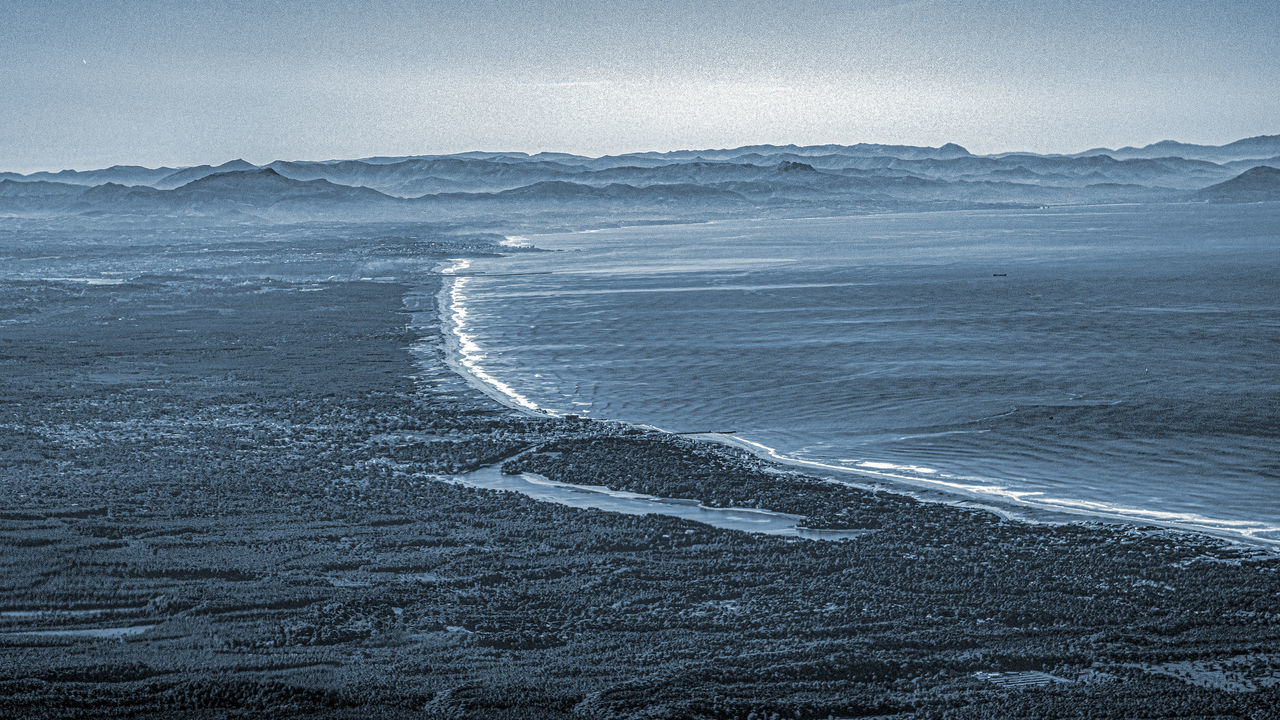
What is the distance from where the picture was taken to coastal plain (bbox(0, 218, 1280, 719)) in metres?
9.94

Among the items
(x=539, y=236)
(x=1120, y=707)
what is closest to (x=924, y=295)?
(x=1120, y=707)

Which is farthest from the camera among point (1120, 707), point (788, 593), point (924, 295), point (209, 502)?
point (924, 295)

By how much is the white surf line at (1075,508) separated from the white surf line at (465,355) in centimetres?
691

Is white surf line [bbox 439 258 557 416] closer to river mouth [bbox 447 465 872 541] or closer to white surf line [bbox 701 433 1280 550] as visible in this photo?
river mouth [bbox 447 465 872 541]

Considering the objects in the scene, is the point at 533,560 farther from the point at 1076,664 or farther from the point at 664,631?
the point at 1076,664

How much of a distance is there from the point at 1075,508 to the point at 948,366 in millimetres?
11674

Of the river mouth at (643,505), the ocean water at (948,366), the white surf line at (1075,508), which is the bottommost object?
the river mouth at (643,505)

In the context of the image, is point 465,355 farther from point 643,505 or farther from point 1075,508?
point 1075,508

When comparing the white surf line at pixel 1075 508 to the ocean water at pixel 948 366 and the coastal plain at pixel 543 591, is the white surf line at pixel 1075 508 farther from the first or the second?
the coastal plain at pixel 543 591

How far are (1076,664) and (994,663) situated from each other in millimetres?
694

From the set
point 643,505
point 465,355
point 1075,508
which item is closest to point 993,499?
point 1075,508

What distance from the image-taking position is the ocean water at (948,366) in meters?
17.8

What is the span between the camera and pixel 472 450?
63.4ft

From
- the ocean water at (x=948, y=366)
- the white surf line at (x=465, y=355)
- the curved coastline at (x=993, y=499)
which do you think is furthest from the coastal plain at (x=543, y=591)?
the white surf line at (x=465, y=355)
